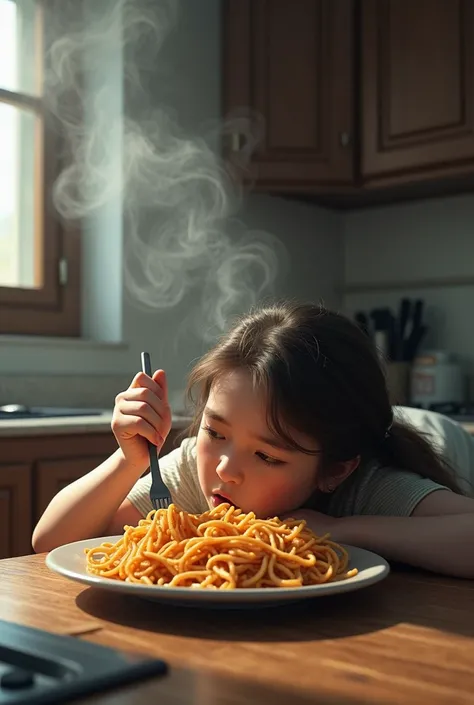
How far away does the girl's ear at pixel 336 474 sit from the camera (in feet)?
4.00

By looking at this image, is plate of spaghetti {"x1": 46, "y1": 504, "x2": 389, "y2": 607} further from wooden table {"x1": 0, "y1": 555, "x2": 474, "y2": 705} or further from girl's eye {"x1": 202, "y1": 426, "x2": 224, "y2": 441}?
girl's eye {"x1": 202, "y1": 426, "x2": 224, "y2": 441}

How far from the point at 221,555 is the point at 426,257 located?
2.84 m

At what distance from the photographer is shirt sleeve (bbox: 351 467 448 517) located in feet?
3.81

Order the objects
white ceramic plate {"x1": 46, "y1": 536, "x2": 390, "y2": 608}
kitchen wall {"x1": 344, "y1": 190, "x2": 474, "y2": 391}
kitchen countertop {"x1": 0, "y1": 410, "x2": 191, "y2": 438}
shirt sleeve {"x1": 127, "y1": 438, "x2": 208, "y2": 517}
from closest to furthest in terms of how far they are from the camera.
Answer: white ceramic plate {"x1": 46, "y1": 536, "x2": 390, "y2": 608} → shirt sleeve {"x1": 127, "y1": 438, "x2": 208, "y2": 517} → kitchen countertop {"x1": 0, "y1": 410, "x2": 191, "y2": 438} → kitchen wall {"x1": 344, "y1": 190, "x2": 474, "y2": 391}

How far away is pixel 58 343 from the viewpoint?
294cm

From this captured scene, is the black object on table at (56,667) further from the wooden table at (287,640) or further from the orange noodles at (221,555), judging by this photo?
the orange noodles at (221,555)

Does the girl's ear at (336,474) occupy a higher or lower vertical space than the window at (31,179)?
lower

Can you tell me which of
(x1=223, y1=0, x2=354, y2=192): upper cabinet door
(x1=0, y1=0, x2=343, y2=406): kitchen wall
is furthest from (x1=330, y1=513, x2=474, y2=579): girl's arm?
(x1=223, y1=0, x2=354, y2=192): upper cabinet door

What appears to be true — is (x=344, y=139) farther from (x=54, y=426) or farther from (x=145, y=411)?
(x=145, y=411)

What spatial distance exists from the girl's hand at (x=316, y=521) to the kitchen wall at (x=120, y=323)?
1868mm

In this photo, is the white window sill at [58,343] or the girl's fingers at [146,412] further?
the white window sill at [58,343]

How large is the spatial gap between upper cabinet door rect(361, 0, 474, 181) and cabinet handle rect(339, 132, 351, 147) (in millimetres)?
57

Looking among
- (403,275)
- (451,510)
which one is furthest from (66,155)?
(451,510)

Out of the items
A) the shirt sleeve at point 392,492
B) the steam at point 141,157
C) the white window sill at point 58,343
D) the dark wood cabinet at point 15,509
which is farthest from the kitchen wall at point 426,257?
the shirt sleeve at point 392,492
